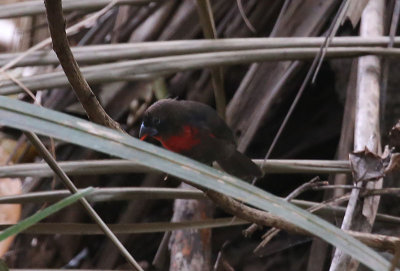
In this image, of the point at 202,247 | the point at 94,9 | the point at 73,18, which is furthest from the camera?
the point at 73,18

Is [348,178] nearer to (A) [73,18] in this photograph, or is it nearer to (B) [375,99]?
(B) [375,99]

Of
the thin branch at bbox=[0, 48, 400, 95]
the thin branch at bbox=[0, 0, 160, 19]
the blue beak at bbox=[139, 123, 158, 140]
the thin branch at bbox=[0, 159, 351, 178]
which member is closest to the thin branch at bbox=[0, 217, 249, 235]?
the thin branch at bbox=[0, 159, 351, 178]

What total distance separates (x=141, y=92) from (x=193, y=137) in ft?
2.30

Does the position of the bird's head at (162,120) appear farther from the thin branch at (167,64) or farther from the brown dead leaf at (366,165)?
the brown dead leaf at (366,165)

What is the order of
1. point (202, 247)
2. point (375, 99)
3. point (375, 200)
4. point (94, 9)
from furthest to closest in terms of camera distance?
point (202, 247) → point (94, 9) → point (375, 99) → point (375, 200)

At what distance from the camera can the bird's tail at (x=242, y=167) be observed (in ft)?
6.15

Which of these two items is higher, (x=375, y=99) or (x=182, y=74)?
(x=375, y=99)

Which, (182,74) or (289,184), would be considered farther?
(289,184)

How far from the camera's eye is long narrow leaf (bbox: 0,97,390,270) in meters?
0.84

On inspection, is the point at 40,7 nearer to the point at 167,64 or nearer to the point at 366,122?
the point at 167,64

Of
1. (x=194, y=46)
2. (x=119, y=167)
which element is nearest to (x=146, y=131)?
(x=119, y=167)

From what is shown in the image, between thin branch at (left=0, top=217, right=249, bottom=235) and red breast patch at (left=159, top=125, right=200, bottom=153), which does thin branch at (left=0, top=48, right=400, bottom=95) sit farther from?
thin branch at (left=0, top=217, right=249, bottom=235)

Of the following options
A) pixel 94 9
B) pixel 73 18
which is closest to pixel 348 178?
pixel 94 9

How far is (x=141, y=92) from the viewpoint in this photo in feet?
8.20
